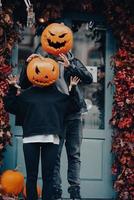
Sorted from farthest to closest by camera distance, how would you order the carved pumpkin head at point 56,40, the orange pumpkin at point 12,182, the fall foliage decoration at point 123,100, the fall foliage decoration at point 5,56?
the fall foliage decoration at point 123,100 → the fall foliage decoration at point 5,56 → the orange pumpkin at point 12,182 → the carved pumpkin head at point 56,40

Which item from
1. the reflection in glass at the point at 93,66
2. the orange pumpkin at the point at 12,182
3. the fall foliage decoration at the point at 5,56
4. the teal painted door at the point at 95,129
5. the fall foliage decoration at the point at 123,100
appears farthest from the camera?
the reflection in glass at the point at 93,66

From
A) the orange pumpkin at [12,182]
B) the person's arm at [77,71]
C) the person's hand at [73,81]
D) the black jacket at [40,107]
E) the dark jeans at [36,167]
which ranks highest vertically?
the person's arm at [77,71]

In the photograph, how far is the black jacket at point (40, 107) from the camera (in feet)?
16.8

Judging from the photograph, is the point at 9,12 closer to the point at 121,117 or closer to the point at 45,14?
the point at 45,14

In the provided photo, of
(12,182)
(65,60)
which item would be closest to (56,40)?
(65,60)

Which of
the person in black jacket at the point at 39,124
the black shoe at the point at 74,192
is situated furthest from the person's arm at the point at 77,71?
the black shoe at the point at 74,192

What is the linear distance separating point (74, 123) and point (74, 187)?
70cm

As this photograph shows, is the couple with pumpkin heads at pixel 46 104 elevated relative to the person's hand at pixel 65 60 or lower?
lower

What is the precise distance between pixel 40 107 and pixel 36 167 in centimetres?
60

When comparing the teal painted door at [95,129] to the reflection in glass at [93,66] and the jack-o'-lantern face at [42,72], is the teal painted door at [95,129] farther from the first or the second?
the jack-o'-lantern face at [42,72]

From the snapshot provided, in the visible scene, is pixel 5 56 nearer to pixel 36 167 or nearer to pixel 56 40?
pixel 56 40

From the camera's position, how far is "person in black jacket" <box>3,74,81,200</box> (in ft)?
16.8

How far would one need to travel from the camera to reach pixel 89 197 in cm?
703

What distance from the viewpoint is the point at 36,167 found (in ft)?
16.9
